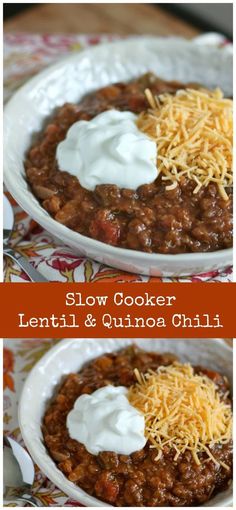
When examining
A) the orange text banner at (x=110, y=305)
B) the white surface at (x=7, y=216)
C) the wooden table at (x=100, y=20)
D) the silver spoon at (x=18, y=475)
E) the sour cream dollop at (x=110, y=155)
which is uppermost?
the wooden table at (x=100, y=20)

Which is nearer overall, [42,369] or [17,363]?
[42,369]

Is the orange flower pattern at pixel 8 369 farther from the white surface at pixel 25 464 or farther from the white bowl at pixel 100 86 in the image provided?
the white bowl at pixel 100 86

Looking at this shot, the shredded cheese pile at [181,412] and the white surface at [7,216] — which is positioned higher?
the white surface at [7,216]

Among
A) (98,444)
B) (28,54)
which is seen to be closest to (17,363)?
(98,444)

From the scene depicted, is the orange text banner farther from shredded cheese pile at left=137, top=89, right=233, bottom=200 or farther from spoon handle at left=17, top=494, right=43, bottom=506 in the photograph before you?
spoon handle at left=17, top=494, right=43, bottom=506

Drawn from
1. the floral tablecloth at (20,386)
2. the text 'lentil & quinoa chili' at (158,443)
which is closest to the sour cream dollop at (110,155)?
the text 'lentil & quinoa chili' at (158,443)

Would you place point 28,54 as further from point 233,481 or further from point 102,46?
point 233,481

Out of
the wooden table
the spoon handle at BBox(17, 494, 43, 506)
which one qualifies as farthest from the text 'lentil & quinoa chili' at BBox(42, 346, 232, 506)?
the wooden table
